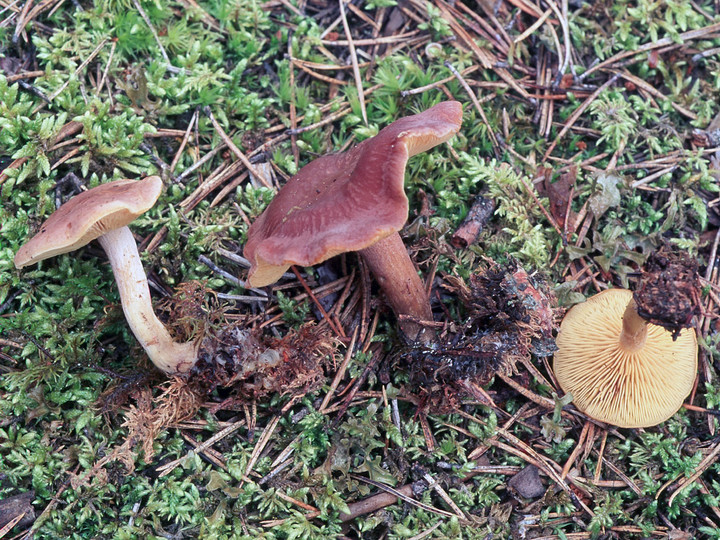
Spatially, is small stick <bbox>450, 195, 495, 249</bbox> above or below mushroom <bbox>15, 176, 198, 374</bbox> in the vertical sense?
below

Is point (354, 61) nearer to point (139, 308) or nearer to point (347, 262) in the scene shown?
point (347, 262)

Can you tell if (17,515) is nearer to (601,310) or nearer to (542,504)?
(542,504)

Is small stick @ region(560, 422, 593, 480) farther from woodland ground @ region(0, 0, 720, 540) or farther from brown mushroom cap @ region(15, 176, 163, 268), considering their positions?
brown mushroom cap @ region(15, 176, 163, 268)

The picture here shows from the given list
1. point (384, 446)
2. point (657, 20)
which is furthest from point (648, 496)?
point (657, 20)

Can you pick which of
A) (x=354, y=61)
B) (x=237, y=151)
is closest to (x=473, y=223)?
(x=354, y=61)

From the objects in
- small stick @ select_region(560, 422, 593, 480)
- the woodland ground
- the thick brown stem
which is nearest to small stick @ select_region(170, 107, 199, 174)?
the woodland ground

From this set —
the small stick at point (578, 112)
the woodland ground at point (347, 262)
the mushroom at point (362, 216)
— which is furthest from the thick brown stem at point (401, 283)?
the small stick at point (578, 112)
